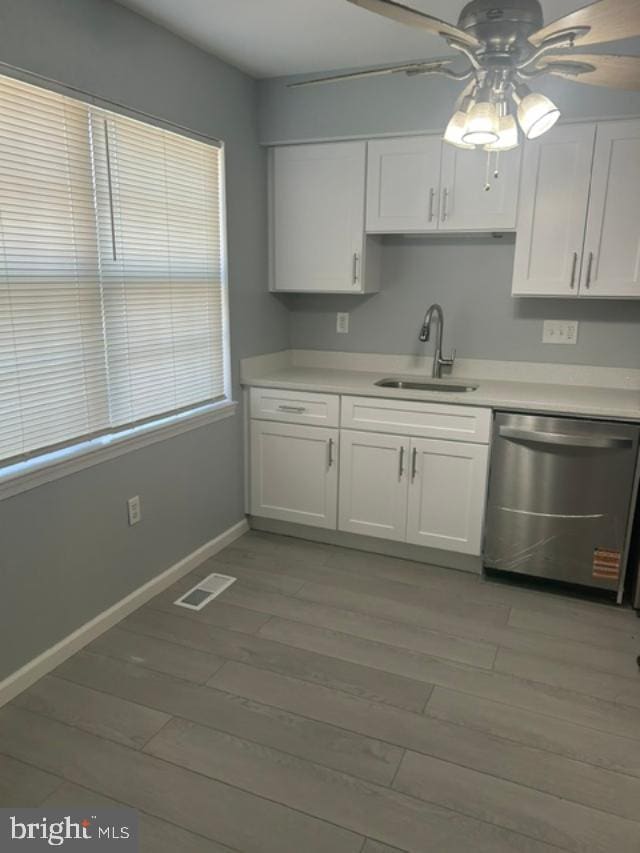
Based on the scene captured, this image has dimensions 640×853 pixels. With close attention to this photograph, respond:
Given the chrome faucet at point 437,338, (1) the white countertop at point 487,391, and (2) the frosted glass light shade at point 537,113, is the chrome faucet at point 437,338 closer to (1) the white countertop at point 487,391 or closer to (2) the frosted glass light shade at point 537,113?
(1) the white countertop at point 487,391

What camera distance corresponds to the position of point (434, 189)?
309 cm

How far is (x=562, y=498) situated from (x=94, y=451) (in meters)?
2.05

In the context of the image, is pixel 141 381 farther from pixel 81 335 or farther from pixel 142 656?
pixel 142 656

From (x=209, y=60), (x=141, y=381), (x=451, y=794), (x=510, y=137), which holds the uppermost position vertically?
(x=209, y=60)

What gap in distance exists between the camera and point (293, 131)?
3258mm

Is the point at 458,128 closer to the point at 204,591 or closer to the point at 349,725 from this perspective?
the point at 349,725

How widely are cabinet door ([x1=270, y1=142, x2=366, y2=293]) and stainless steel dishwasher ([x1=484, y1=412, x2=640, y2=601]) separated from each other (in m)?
1.22

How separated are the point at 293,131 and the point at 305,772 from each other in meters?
2.95

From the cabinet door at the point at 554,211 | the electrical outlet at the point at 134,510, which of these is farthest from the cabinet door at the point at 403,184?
the electrical outlet at the point at 134,510

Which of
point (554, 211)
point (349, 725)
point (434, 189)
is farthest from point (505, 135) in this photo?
point (349, 725)

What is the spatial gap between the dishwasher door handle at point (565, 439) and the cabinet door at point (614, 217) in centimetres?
69

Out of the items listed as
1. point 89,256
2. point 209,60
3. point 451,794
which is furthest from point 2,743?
point 209,60

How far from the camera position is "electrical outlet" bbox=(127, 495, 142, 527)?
2.65 metres

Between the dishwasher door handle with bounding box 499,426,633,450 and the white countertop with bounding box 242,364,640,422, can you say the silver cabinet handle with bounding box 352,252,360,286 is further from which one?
the dishwasher door handle with bounding box 499,426,633,450
